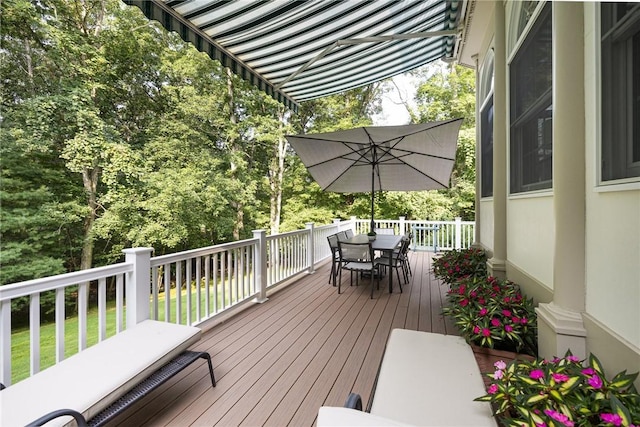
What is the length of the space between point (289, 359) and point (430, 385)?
5.16 ft

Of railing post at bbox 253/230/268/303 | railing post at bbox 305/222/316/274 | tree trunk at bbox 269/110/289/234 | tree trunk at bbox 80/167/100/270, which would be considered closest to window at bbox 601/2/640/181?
railing post at bbox 253/230/268/303

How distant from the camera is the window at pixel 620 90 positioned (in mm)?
1398

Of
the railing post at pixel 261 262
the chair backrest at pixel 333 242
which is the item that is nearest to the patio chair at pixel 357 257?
the chair backrest at pixel 333 242

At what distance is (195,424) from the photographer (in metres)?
1.95

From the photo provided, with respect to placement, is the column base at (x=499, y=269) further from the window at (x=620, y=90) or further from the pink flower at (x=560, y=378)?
the pink flower at (x=560, y=378)

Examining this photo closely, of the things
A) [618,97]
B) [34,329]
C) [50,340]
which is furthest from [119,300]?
[50,340]

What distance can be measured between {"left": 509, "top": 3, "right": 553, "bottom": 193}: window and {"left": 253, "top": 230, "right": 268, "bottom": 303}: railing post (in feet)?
11.4

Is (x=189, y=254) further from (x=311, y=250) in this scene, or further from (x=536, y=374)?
(x=311, y=250)

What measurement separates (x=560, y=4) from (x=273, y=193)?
13.5 m

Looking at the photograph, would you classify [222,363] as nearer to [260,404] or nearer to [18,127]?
[260,404]

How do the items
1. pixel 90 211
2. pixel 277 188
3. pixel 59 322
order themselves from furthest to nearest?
pixel 277 188 < pixel 90 211 < pixel 59 322

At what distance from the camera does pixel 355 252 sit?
4988 millimetres

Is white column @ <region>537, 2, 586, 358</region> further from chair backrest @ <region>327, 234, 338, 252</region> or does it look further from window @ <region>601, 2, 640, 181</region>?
chair backrest @ <region>327, 234, 338, 252</region>

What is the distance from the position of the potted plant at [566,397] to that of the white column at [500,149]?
7.79ft
